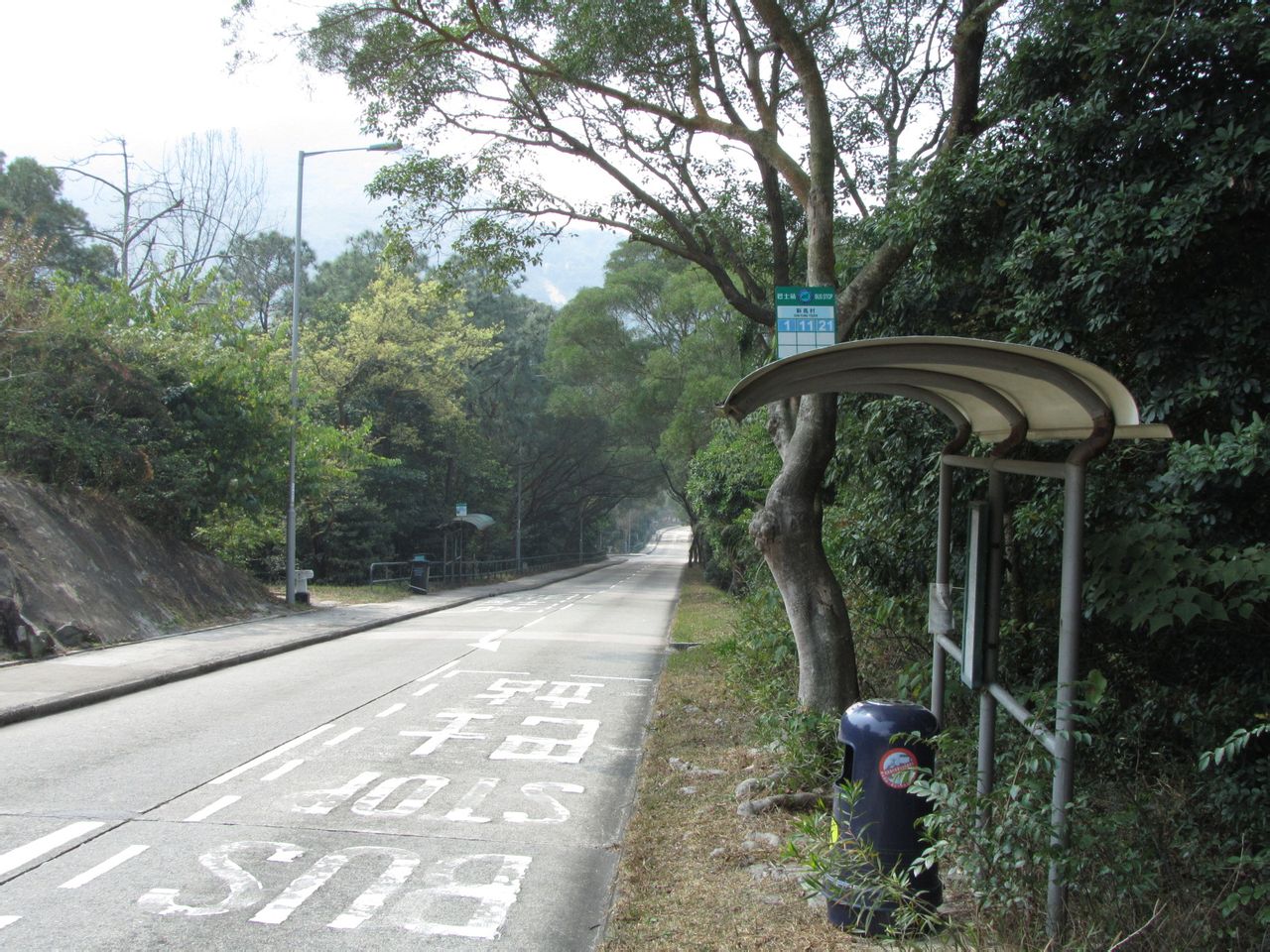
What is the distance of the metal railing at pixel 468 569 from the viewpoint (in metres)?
32.3

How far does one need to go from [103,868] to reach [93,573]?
39.9ft

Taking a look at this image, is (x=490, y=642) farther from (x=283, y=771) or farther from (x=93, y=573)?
(x=283, y=771)

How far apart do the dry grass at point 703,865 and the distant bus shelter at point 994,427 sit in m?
1.21

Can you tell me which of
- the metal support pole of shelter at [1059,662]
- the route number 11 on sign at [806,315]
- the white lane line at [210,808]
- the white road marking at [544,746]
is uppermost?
the route number 11 on sign at [806,315]

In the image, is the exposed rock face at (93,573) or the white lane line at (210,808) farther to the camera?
the exposed rock face at (93,573)

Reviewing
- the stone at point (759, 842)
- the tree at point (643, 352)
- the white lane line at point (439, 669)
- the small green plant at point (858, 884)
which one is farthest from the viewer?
the tree at point (643, 352)

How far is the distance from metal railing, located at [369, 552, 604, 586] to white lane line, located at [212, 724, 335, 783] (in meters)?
21.2

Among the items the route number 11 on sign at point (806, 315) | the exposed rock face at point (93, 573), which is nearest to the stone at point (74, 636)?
the exposed rock face at point (93, 573)

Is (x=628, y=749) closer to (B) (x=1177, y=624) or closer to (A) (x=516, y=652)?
(B) (x=1177, y=624)

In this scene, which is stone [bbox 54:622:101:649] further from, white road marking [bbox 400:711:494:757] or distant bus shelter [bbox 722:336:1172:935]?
distant bus shelter [bbox 722:336:1172:935]

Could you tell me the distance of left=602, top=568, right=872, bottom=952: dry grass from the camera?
4590mm

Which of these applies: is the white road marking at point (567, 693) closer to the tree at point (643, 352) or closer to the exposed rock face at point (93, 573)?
the exposed rock face at point (93, 573)

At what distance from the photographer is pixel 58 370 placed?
55.0 feet

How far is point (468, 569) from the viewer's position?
4162cm
